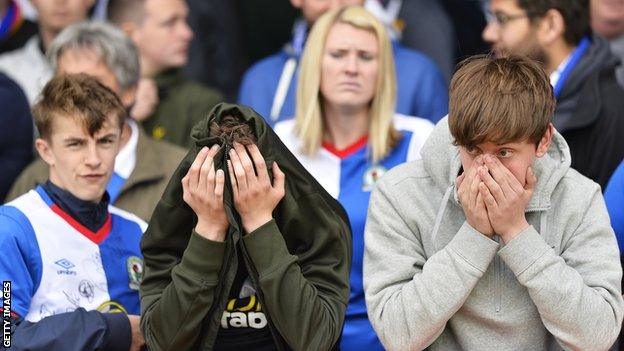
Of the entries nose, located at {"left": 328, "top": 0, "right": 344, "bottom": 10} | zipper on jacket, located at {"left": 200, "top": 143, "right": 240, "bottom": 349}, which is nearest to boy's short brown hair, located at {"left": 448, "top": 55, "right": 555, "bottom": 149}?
zipper on jacket, located at {"left": 200, "top": 143, "right": 240, "bottom": 349}

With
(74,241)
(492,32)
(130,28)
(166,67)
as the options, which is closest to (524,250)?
(74,241)

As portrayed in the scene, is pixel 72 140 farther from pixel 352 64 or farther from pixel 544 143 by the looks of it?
pixel 544 143

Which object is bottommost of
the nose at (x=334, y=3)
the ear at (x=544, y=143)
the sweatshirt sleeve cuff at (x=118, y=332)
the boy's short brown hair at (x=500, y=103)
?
the sweatshirt sleeve cuff at (x=118, y=332)

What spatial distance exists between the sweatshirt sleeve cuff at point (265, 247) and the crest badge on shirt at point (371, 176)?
4.30 ft

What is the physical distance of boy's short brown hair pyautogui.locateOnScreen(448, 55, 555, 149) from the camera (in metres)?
3.24

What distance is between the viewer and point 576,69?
15.9 feet

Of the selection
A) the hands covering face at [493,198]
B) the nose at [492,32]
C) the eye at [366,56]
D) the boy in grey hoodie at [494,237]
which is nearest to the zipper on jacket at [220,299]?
the boy in grey hoodie at [494,237]

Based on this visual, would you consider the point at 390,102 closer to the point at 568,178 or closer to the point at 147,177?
the point at 147,177

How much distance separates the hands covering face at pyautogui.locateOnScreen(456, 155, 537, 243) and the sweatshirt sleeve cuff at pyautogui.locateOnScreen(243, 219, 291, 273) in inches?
22.2

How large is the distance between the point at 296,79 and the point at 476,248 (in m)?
2.61

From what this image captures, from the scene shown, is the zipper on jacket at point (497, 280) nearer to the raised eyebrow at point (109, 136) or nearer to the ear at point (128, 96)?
the raised eyebrow at point (109, 136)

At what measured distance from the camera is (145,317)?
353cm

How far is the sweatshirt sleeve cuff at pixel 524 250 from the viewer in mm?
3264

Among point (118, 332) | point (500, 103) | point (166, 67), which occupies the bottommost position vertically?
point (118, 332)
